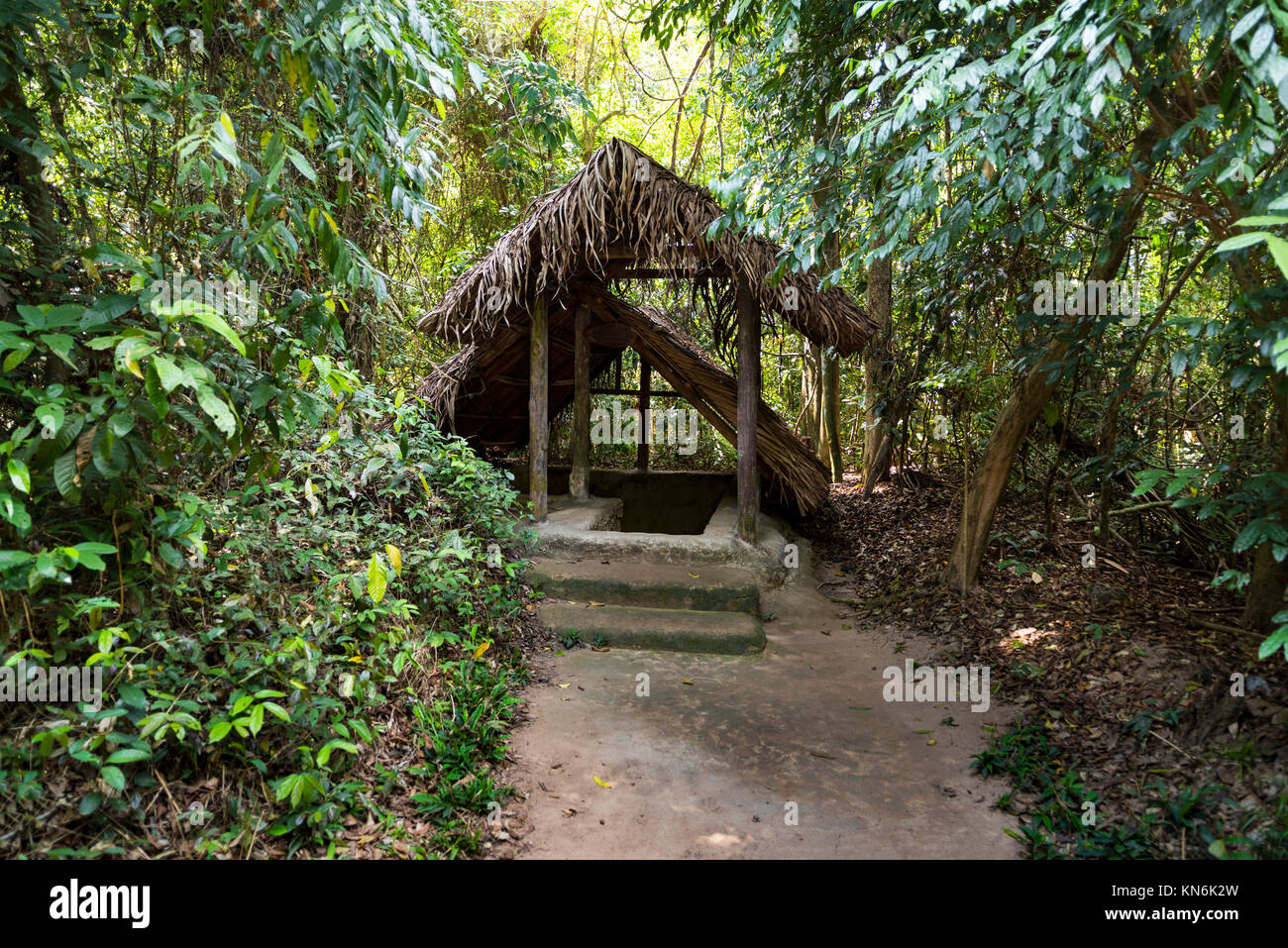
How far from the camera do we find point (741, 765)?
322 cm

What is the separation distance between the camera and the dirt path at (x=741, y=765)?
2.71 m

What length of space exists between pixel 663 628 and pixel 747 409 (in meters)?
2.15

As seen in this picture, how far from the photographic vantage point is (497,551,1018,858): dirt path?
8.89 ft

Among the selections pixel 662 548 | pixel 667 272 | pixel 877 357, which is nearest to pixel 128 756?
pixel 662 548

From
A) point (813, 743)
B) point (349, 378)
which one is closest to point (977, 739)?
point (813, 743)

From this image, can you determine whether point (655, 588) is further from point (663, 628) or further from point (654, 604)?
point (663, 628)

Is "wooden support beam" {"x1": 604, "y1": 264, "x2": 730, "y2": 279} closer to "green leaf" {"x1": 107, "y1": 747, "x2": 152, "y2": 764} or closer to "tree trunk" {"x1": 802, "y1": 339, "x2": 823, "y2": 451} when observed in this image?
"tree trunk" {"x1": 802, "y1": 339, "x2": 823, "y2": 451}

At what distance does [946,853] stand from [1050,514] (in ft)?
10.7

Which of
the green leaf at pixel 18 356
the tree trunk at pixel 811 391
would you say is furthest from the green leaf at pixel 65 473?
the tree trunk at pixel 811 391

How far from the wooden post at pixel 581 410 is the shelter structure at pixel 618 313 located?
1cm

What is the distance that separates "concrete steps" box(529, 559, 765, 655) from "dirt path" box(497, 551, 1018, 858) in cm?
14
